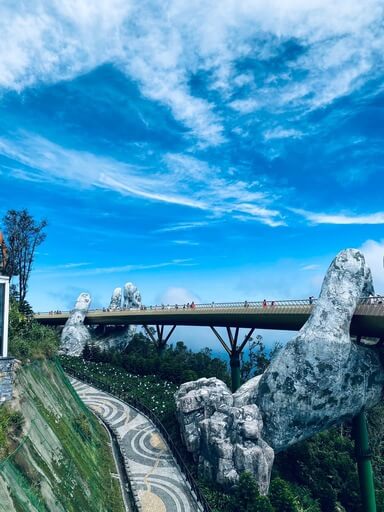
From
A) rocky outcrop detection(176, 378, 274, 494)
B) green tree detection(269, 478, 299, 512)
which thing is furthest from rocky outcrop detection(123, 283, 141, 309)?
green tree detection(269, 478, 299, 512)

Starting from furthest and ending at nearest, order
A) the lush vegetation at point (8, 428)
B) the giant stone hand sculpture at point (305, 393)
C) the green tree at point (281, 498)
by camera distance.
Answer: the giant stone hand sculpture at point (305, 393), the green tree at point (281, 498), the lush vegetation at point (8, 428)

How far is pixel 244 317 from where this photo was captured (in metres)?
40.5

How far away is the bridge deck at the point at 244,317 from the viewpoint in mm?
28766

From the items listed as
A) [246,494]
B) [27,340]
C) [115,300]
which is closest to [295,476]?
[246,494]

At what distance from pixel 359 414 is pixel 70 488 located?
2230 cm

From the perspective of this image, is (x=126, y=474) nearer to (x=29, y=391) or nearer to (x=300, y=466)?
(x=29, y=391)

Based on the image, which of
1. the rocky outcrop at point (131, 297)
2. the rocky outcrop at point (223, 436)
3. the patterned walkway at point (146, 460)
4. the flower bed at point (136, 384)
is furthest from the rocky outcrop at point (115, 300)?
the rocky outcrop at point (223, 436)

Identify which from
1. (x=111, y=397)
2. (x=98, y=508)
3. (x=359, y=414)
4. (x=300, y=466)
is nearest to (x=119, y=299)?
(x=111, y=397)

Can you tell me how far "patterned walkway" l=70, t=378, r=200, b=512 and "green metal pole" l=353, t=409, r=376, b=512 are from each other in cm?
1403

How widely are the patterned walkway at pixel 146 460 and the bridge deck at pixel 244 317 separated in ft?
43.8

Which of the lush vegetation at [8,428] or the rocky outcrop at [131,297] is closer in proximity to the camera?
the lush vegetation at [8,428]

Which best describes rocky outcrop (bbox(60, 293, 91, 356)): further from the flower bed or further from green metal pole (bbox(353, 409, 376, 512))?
green metal pole (bbox(353, 409, 376, 512))

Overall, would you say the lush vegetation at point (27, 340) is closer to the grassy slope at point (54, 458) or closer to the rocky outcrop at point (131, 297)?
the grassy slope at point (54, 458)

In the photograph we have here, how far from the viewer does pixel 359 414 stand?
3077 centimetres
